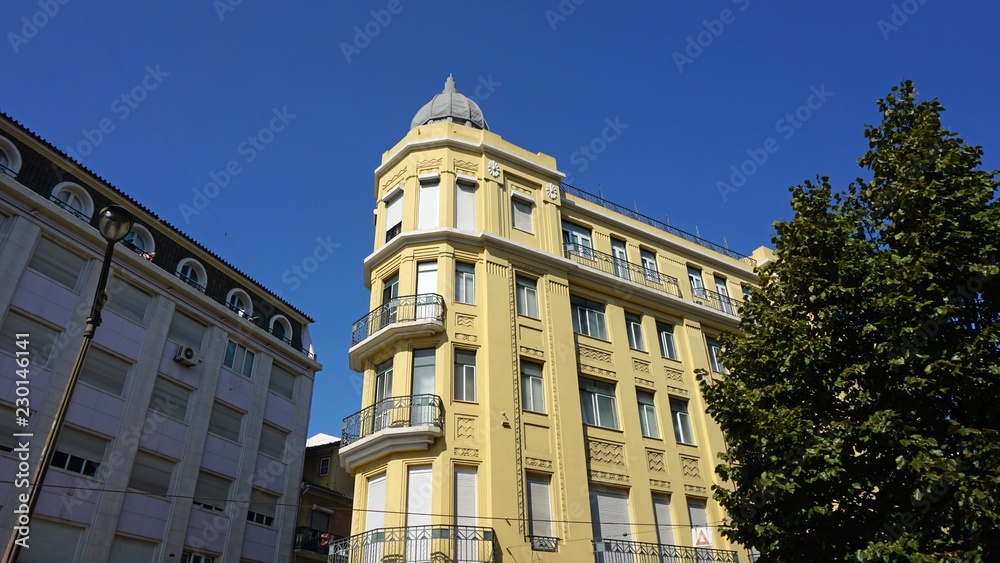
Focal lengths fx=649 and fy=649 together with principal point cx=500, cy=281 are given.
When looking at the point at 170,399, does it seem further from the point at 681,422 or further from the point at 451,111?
the point at 681,422

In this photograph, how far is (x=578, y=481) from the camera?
17891mm

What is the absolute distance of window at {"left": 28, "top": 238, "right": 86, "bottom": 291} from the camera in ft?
74.3

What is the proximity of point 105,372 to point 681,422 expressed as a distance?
20.8 metres

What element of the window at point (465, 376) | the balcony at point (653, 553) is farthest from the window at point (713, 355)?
the window at point (465, 376)

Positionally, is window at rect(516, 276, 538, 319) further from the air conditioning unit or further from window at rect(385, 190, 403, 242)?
the air conditioning unit

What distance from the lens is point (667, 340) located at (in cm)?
2358

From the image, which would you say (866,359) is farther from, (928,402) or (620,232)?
(620,232)

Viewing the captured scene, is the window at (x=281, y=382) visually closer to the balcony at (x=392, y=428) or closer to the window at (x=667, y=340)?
the balcony at (x=392, y=428)

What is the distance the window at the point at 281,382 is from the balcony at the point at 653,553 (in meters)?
19.8

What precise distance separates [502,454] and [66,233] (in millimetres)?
18139

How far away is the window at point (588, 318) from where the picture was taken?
21.6 m

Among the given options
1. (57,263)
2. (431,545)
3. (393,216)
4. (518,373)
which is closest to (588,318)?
(518,373)

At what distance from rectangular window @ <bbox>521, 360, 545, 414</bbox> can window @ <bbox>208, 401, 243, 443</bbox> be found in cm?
1580

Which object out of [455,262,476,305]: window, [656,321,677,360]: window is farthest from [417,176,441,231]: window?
[656,321,677,360]: window
